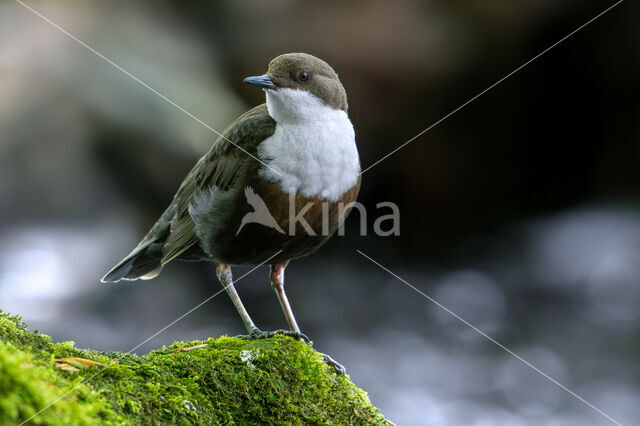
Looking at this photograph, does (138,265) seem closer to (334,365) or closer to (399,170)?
(334,365)

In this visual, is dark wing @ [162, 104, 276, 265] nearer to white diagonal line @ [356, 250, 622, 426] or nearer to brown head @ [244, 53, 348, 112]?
brown head @ [244, 53, 348, 112]

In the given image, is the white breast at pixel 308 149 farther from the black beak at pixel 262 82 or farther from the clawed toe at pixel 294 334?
the clawed toe at pixel 294 334

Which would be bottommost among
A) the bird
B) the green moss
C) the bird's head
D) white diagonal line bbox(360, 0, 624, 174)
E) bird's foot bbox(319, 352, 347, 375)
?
the green moss

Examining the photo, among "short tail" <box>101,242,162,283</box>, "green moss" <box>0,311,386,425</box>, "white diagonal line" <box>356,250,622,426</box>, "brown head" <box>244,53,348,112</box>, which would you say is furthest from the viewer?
"white diagonal line" <box>356,250,622,426</box>

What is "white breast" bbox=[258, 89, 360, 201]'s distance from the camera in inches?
116

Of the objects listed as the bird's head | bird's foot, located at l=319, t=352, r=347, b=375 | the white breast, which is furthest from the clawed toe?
the bird's head

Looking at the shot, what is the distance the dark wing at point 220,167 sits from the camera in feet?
10.2

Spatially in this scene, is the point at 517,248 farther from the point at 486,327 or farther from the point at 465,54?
the point at 465,54

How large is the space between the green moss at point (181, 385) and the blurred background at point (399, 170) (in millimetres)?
3827

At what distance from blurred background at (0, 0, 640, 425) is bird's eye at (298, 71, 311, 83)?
3.74m

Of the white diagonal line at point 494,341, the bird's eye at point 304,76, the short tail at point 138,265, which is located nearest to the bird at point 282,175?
the bird's eye at point 304,76

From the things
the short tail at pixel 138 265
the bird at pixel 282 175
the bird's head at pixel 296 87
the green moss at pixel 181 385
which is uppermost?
the bird's head at pixel 296 87

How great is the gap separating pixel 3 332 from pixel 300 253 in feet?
5.73

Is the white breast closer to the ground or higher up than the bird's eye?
closer to the ground
